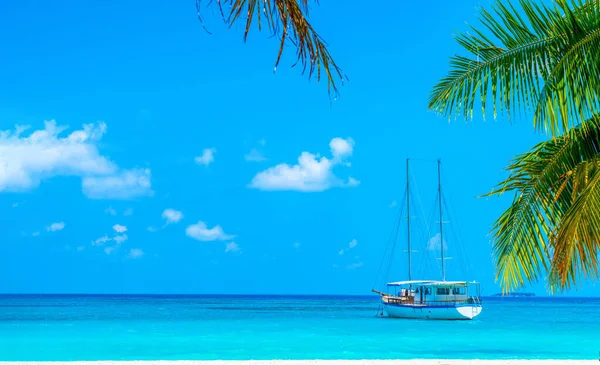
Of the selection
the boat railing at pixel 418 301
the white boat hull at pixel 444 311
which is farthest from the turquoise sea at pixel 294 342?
the boat railing at pixel 418 301

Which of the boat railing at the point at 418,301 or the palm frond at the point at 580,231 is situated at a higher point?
the boat railing at the point at 418,301

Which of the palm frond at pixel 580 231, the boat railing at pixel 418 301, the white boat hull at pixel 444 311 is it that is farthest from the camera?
the boat railing at pixel 418 301

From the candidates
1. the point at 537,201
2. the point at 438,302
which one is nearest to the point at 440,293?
the point at 438,302

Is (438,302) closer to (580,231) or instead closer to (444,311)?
(444,311)

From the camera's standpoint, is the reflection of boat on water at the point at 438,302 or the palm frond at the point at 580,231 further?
the reflection of boat on water at the point at 438,302

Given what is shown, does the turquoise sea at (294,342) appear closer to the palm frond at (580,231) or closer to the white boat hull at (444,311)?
the white boat hull at (444,311)

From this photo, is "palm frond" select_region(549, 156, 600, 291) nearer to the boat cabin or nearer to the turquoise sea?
the turquoise sea

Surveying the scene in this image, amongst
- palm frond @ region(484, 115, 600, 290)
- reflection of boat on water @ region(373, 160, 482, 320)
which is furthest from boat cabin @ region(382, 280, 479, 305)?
palm frond @ region(484, 115, 600, 290)

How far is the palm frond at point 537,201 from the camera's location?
677 centimetres

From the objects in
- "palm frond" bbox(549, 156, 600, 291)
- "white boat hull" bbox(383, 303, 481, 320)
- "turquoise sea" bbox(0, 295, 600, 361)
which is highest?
"white boat hull" bbox(383, 303, 481, 320)

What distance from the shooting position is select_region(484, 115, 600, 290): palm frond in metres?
6.77

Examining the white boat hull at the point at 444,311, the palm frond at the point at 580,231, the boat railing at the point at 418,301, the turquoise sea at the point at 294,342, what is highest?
the boat railing at the point at 418,301

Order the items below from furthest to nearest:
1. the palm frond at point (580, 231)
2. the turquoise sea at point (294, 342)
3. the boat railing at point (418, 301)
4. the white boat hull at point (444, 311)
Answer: the boat railing at point (418, 301) < the white boat hull at point (444, 311) < the turquoise sea at point (294, 342) < the palm frond at point (580, 231)

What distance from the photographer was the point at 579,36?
587 centimetres
